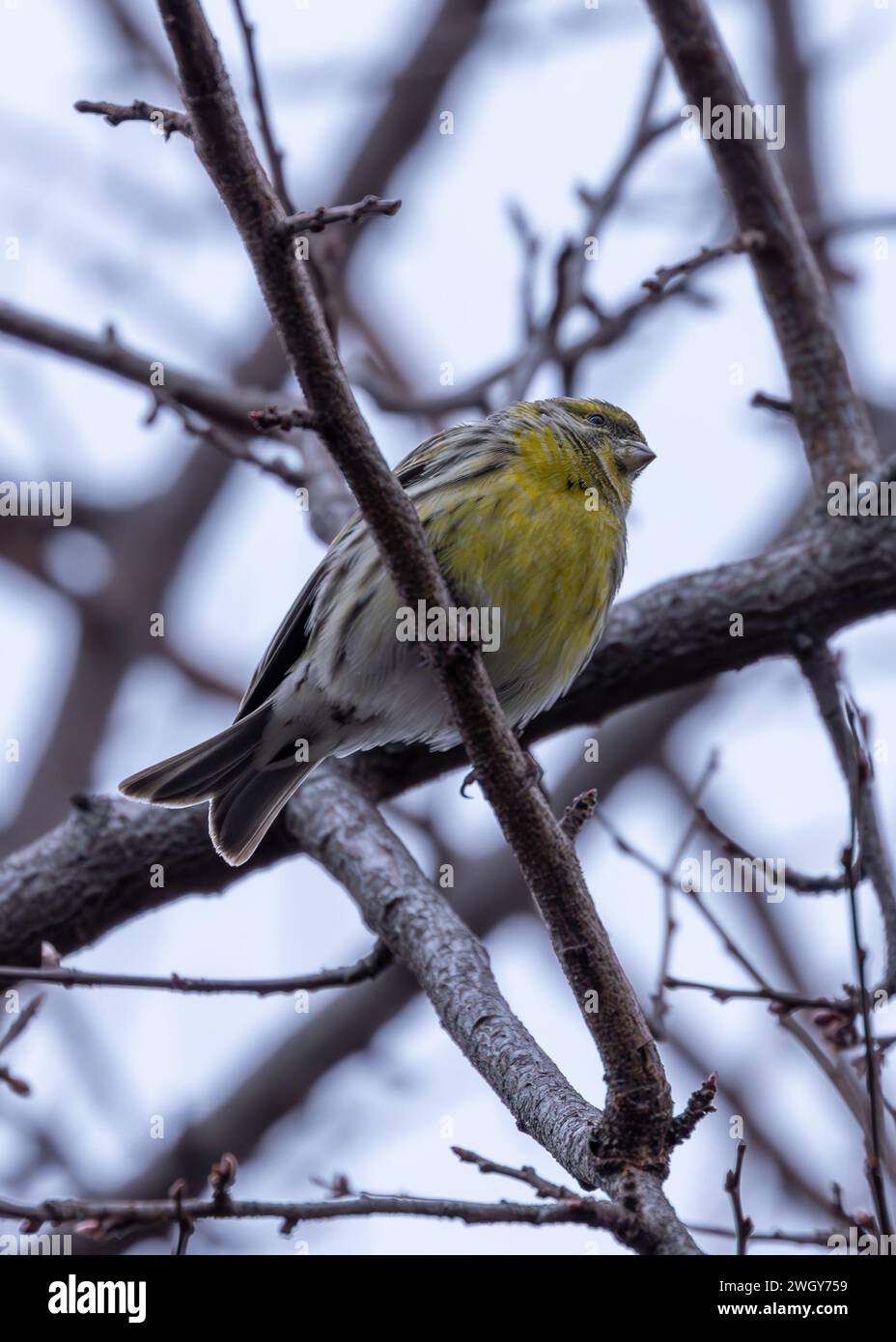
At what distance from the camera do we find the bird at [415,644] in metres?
5.02

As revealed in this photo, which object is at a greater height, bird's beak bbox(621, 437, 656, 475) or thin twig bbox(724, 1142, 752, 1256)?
bird's beak bbox(621, 437, 656, 475)

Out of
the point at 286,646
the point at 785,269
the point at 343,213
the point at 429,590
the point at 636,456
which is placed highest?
the point at 785,269

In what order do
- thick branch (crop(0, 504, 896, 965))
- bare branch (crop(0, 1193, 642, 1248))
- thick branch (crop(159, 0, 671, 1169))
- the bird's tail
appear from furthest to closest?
thick branch (crop(0, 504, 896, 965)) → the bird's tail → thick branch (crop(159, 0, 671, 1169)) → bare branch (crop(0, 1193, 642, 1248))

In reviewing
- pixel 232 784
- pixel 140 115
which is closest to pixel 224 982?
pixel 232 784

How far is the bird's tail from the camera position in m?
5.15

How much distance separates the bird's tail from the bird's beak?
182 cm

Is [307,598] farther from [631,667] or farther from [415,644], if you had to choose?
[631,667]

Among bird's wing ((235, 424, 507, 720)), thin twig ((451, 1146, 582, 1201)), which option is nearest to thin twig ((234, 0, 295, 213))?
bird's wing ((235, 424, 507, 720))

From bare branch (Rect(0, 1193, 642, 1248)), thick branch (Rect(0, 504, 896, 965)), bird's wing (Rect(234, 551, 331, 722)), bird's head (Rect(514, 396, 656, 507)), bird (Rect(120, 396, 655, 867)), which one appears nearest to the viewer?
bare branch (Rect(0, 1193, 642, 1248))

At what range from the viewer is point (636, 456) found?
6.00 meters

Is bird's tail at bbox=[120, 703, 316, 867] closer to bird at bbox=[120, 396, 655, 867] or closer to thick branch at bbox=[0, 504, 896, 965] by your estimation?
bird at bbox=[120, 396, 655, 867]

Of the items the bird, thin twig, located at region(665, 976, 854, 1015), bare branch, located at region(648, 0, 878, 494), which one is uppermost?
bare branch, located at region(648, 0, 878, 494)

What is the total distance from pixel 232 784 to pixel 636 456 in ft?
7.03
